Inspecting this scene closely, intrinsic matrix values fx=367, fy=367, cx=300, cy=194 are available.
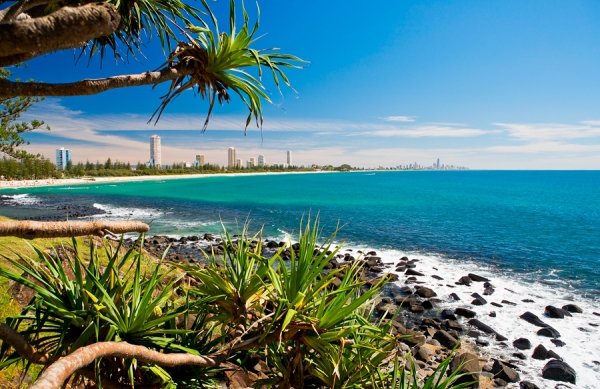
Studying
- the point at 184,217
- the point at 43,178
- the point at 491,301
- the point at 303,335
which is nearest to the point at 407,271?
the point at 491,301

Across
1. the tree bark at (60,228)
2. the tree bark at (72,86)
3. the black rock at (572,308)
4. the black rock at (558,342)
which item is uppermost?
the tree bark at (72,86)

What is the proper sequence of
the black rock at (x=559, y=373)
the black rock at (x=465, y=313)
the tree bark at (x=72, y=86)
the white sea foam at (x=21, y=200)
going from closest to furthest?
the tree bark at (x=72, y=86) → the black rock at (x=559, y=373) → the black rock at (x=465, y=313) → the white sea foam at (x=21, y=200)

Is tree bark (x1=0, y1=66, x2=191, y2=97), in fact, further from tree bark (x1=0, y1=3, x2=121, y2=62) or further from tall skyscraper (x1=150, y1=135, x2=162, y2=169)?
tall skyscraper (x1=150, y1=135, x2=162, y2=169)

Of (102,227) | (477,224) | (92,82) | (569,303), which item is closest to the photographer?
(102,227)

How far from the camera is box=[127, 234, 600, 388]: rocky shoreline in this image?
332 inches

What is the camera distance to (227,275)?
3.42 m

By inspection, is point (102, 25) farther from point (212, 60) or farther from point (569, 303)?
point (569, 303)

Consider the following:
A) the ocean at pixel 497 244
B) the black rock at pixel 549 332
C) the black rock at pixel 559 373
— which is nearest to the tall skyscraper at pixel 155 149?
the ocean at pixel 497 244

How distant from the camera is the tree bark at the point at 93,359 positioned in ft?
3.82

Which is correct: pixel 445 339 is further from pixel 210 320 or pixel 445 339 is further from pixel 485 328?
pixel 210 320

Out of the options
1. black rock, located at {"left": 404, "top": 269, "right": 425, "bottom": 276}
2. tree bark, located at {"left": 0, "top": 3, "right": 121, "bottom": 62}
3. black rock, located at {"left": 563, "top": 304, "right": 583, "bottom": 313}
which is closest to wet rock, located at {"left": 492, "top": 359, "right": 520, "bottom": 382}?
black rock, located at {"left": 563, "top": 304, "right": 583, "bottom": 313}

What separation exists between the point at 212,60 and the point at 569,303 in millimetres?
15312

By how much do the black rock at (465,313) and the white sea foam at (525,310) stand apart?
1.19ft

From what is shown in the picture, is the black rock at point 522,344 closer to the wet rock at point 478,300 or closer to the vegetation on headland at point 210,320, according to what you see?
the wet rock at point 478,300
